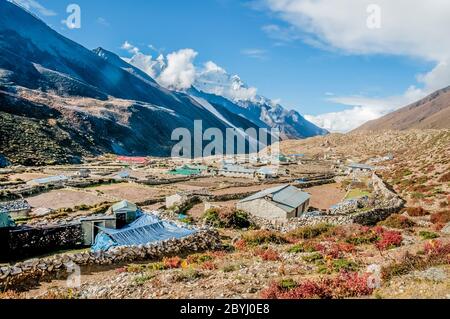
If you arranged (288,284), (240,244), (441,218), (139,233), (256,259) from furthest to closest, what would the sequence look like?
(441,218), (240,244), (139,233), (256,259), (288,284)

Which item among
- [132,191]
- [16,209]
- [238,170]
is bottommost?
[16,209]

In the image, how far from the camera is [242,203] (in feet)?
110

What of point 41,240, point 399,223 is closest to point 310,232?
point 399,223

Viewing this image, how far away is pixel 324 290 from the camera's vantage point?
406 inches

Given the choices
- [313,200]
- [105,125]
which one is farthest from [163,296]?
[105,125]

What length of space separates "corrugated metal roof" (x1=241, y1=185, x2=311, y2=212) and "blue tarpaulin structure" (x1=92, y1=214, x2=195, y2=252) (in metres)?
13.8

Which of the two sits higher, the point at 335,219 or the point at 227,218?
the point at 335,219

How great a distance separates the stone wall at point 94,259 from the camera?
12.6 meters

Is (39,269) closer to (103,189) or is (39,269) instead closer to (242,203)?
(242,203)

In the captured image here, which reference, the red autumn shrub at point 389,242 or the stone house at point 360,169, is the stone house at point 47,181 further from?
the stone house at point 360,169

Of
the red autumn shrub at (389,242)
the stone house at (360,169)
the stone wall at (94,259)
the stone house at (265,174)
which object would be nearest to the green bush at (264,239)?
the stone wall at (94,259)

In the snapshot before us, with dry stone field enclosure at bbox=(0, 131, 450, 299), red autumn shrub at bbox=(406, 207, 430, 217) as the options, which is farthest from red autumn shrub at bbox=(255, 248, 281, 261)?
red autumn shrub at bbox=(406, 207, 430, 217)

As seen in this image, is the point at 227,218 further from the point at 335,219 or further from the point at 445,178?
the point at 445,178

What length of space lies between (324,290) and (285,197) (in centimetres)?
2560
